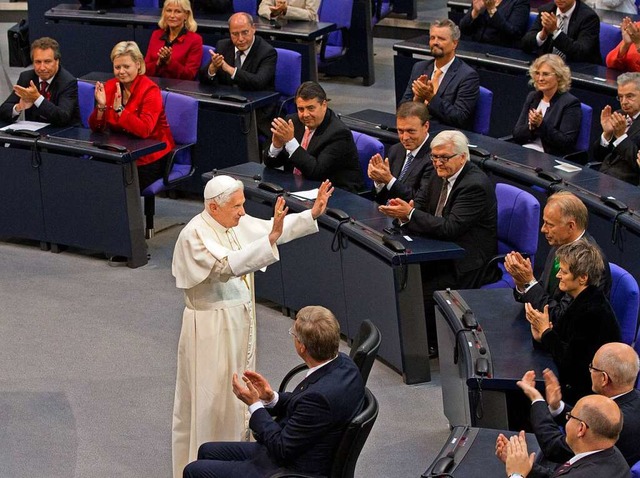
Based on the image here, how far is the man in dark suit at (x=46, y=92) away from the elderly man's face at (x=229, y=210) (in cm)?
354

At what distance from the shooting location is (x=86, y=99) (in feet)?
30.3

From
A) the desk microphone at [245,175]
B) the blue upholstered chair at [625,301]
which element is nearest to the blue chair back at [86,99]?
the desk microphone at [245,175]

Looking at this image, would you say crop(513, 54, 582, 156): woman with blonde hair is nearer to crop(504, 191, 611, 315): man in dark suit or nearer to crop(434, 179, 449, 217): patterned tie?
crop(434, 179, 449, 217): patterned tie

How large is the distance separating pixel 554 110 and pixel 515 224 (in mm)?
1610

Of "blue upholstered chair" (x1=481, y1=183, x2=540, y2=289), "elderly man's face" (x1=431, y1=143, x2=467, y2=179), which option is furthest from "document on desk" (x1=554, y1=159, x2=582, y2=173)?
"elderly man's face" (x1=431, y1=143, x2=467, y2=179)

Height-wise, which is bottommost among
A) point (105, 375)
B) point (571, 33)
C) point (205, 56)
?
point (105, 375)

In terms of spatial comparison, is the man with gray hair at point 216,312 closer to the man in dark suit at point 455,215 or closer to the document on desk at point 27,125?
the man in dark suit at point 455,215

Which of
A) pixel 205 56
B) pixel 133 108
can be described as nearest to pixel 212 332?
pixel 133 108

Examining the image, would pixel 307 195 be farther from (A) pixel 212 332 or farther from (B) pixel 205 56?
(B) pixel 205 56

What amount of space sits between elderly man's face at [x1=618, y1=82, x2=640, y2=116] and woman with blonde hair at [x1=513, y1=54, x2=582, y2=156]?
0.34 m

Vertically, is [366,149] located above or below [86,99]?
below

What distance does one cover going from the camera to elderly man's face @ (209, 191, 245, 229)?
5.48 meters

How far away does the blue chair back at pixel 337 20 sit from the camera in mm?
11617

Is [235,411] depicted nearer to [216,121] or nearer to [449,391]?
[449,391]
